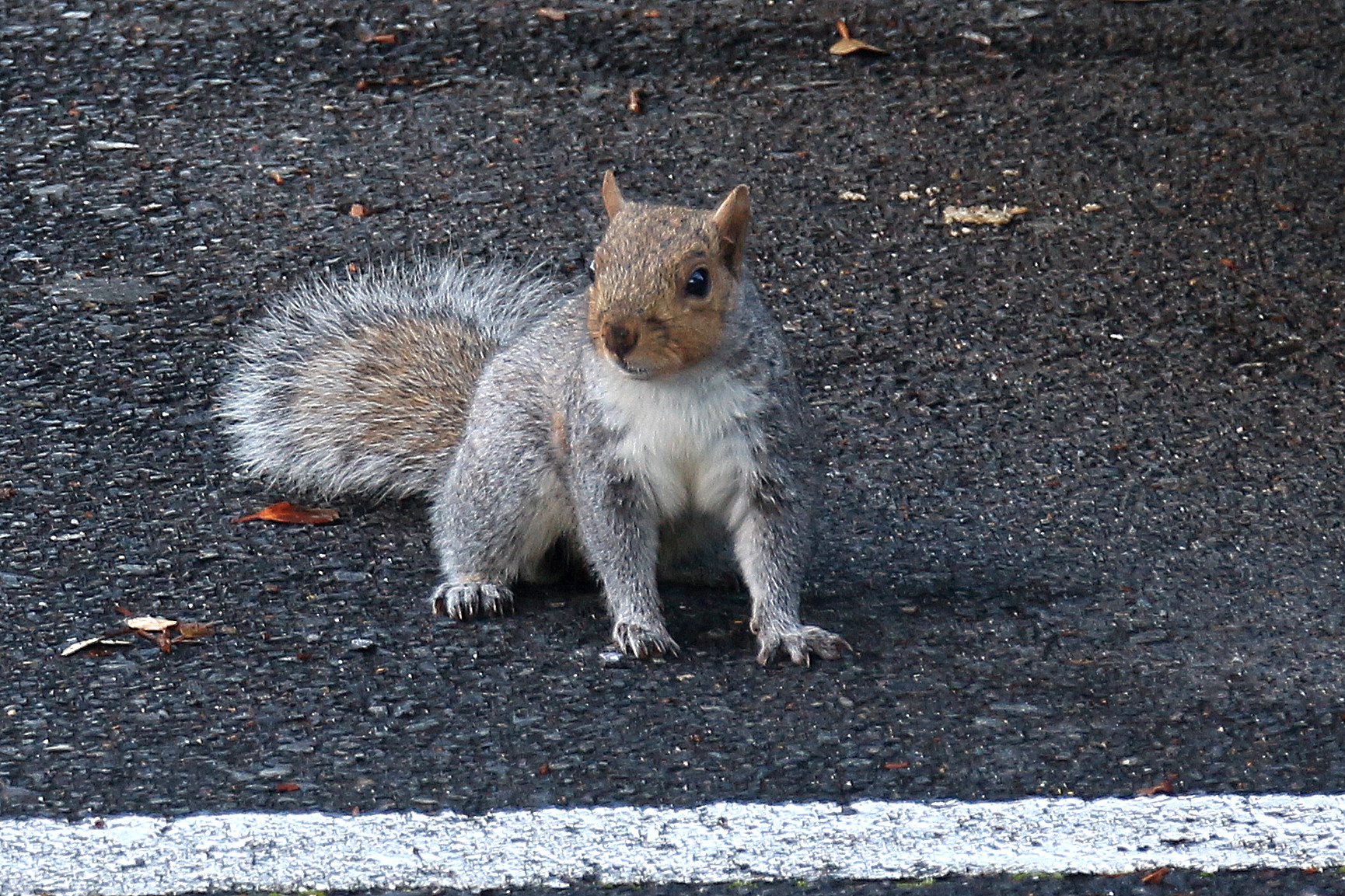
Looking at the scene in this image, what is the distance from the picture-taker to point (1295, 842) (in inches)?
96.4

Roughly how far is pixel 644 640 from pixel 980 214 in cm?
227

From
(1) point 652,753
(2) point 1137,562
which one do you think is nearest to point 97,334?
(1) point 652,753

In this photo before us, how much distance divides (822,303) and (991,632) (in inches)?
60.3

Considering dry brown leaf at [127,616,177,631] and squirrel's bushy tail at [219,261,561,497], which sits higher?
Answer: squirrel's bushy tail at [219,261,561,497]

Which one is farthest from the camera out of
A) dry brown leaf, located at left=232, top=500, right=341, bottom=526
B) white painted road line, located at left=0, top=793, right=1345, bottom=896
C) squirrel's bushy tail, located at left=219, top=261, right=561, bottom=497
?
squirrel's bushy tail, located at left=219, top=261, right=561, bottom=497

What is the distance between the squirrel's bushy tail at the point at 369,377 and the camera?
3762mm

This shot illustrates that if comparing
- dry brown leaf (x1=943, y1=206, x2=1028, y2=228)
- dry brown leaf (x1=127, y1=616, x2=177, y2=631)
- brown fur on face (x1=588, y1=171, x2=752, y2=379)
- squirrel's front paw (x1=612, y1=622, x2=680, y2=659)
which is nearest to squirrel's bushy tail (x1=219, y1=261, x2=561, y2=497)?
dry brown leaf (x1=127, y1=616, x2=177, y2=631)

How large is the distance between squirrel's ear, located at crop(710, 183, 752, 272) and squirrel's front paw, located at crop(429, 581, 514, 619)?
2.58ft

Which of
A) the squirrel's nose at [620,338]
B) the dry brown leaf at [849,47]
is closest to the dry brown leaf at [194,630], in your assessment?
the squirrel's nose at [620,338]

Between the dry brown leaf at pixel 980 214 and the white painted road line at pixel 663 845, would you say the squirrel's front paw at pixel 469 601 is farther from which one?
the dry brown leaf at pixel 980 214

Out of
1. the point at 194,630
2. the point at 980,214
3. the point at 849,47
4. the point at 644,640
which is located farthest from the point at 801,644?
the point at 849,47

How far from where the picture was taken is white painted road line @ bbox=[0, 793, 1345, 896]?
7.70 ft

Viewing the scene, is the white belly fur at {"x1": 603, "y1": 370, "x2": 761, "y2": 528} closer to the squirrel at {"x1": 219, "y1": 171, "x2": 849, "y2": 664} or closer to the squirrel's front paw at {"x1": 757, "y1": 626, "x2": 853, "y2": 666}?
the squirrel at {"x1": 219, "y1": 171, "x2": 849, "y2": 664}

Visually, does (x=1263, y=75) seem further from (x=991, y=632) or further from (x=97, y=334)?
(x=97, y=334)
